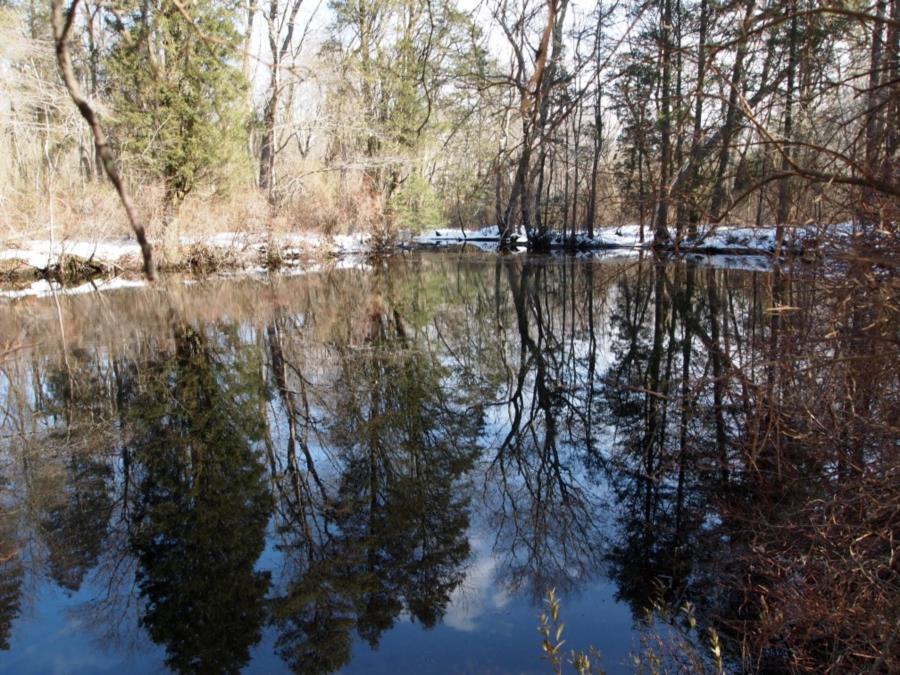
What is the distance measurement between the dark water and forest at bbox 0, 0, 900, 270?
683 millimetres

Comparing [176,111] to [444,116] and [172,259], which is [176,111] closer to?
[172,259]

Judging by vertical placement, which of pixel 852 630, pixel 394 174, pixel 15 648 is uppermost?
pixel 394 174

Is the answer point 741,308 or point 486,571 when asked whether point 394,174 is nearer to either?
point 741,308

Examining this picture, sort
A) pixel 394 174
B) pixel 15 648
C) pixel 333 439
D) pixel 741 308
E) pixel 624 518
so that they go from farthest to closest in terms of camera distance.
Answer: pixel 394 174 → pixel 741 308 → pixel 333 439 → pixel 624 518 → pixel 15 648

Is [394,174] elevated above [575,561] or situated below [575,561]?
above

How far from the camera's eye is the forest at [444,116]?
239 centimetres

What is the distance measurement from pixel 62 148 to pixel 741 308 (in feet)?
79.9

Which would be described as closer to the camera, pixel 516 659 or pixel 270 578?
pixel 516 659

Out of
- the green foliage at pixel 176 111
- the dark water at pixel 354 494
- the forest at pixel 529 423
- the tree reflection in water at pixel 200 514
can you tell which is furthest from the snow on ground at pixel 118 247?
the tree reflection in water at pixel 200 514

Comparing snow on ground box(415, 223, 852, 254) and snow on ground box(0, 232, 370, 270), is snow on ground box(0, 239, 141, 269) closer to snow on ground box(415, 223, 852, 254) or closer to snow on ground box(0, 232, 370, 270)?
snow on ground box(0, 232, 370, 270)

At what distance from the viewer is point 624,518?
4.56 m

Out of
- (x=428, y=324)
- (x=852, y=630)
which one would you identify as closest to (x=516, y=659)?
(x=852, y=630)

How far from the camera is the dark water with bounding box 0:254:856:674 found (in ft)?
11.2

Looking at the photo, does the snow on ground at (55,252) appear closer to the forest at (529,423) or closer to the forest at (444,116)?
the forest at (444,116)
